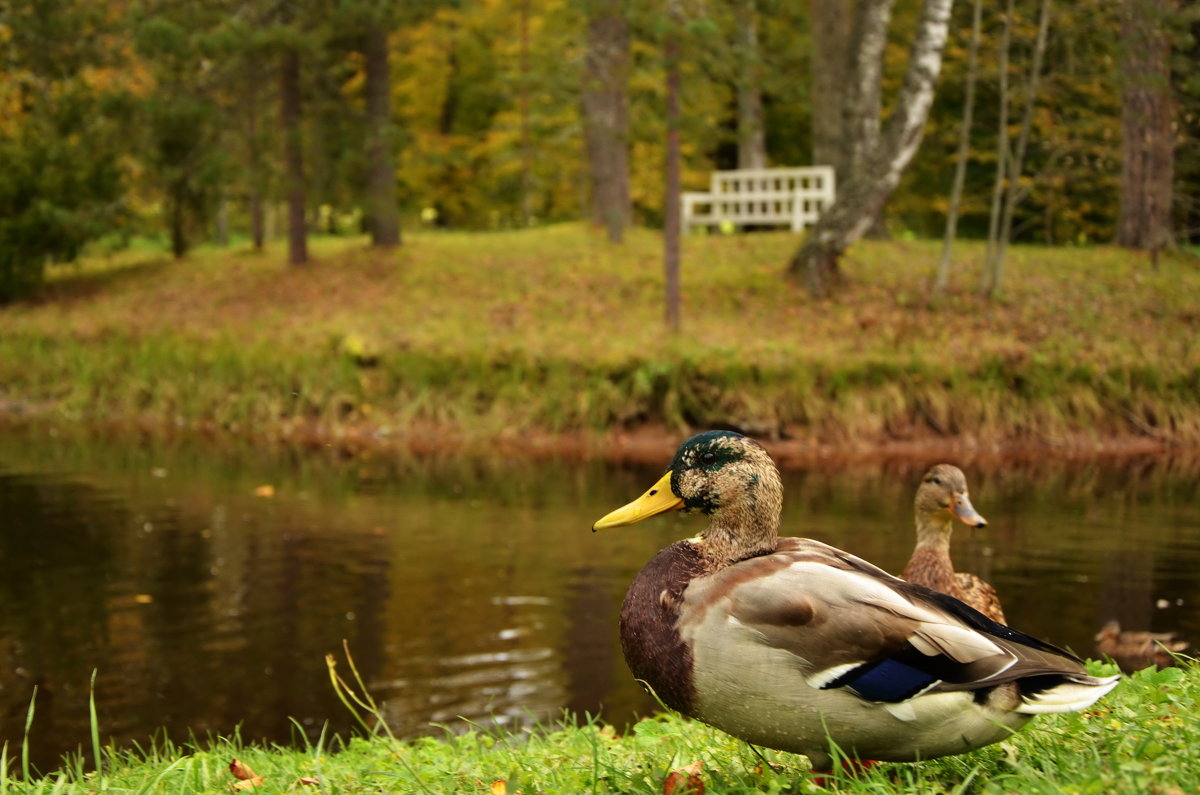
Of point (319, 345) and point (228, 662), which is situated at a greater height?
point (319, 345)

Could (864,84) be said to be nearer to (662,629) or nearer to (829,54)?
(829,54)

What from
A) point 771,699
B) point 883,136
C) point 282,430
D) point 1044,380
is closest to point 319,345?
point 282,430

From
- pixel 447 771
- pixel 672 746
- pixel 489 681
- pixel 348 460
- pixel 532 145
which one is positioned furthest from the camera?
pixel 532 145

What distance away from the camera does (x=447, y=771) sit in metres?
4.50

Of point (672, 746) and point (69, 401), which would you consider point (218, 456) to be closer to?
point (69, 401)

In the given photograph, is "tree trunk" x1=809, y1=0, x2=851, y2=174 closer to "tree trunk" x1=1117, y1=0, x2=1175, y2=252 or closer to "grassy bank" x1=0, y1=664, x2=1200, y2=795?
"tree trunk" x1=1117, y1=0, x2=1175, y2=252

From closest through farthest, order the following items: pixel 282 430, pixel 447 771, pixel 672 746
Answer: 1. pixel 447 771
2. pixel 672 746
3. pixel 282 430

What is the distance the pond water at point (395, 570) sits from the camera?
8.71 m

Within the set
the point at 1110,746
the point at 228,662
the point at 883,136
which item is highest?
the point at 883,136

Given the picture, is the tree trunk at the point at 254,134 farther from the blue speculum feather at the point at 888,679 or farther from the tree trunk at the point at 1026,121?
the blue speculum feather at the point at 888,679

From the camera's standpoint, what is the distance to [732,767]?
14.0 feet

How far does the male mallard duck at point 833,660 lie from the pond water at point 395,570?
2.77 m

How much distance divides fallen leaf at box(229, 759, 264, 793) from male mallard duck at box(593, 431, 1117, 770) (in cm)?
140

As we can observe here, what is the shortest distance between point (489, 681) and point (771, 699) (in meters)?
5.45
